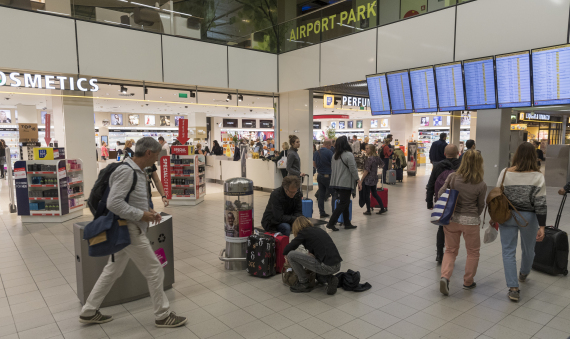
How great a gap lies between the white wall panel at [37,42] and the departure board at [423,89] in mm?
7836

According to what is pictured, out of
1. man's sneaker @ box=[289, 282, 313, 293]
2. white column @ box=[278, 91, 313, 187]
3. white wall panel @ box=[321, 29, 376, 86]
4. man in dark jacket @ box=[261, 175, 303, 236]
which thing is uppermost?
white wall panel @ box=[321, 29, 376, 86]

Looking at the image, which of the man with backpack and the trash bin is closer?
the man with backpack

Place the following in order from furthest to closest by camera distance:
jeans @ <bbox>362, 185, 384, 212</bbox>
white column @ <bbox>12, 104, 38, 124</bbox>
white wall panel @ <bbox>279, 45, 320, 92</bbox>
A: white column @ <bbox>12, 104, 38, 124</bbox>, white wall panel @ <bbox>279, 45, 320, 92</bbox>, jeans @ <bbox>362, 185, 384, 212</bbox>

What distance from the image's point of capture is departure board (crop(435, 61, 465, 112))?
7387 millimetres

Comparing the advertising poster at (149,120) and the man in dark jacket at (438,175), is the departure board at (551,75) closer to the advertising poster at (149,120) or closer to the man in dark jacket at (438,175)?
the man in dark jacket at (438,175)

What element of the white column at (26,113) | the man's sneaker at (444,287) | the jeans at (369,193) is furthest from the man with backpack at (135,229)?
the white column at (26,113)

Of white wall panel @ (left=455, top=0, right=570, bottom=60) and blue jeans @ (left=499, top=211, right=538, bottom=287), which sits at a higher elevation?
white wall panel @ (left=455, top=0, right=570, bottom=60)

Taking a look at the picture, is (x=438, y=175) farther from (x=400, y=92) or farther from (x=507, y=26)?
(x=400, y=92)

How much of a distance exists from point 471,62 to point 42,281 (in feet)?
26.4

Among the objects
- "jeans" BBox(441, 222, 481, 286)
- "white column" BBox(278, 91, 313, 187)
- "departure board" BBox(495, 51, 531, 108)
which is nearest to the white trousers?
"jeans" BBox(441, 222, 481, 286)

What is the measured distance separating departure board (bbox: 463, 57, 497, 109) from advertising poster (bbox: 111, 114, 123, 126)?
2278 centimetres

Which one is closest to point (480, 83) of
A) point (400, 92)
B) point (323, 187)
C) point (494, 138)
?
point (494, 138)

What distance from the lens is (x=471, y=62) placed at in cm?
714

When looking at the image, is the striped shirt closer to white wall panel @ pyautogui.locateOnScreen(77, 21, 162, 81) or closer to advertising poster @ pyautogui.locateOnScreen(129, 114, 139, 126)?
white wall panel @ pyautogui.locateOnScreen(77, 21, 162, 81)
